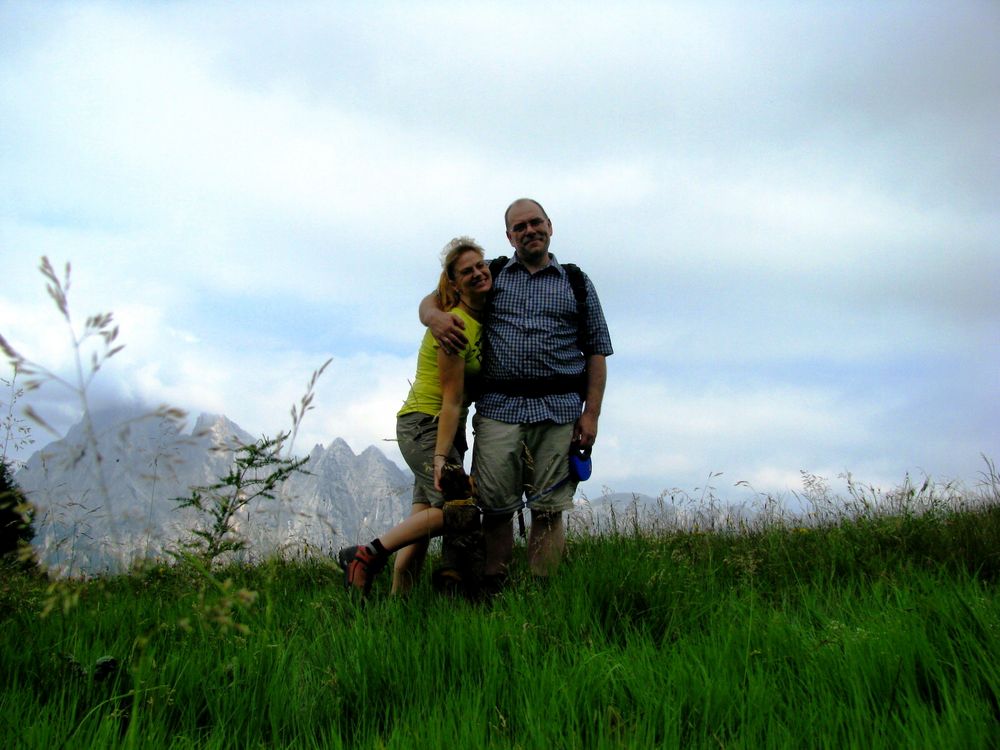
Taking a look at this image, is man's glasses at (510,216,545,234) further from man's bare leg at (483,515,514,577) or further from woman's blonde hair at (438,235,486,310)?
man's bare leg at (483,515,514,577)

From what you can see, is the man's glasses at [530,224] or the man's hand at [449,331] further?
the man's glasses at [530,224]

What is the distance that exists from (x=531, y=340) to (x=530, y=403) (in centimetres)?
41

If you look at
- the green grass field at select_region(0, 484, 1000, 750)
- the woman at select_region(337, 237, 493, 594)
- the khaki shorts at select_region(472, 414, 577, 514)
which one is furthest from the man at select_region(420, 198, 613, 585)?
the green grass field at select_region(0, 484, 1000, 750)

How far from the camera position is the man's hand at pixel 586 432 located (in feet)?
17.4

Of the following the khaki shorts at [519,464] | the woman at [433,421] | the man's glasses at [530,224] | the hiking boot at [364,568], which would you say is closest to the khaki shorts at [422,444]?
the woman at [433,421]

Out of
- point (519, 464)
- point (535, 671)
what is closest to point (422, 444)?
point (519, 464)

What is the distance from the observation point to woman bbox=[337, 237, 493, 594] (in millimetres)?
4801

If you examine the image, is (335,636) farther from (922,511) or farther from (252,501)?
(922,511)

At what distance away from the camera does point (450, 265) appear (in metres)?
5.01

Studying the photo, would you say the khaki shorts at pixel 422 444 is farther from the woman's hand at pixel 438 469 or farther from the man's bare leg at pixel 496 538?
the man's bare leg at pixel 496 538

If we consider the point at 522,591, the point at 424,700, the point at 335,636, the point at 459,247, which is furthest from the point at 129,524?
the point at 459,247

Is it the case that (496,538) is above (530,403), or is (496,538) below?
below

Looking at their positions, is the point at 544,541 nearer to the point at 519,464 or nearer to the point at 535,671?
the point at 519,464

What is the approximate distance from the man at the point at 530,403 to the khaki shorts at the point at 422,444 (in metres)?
0.22
